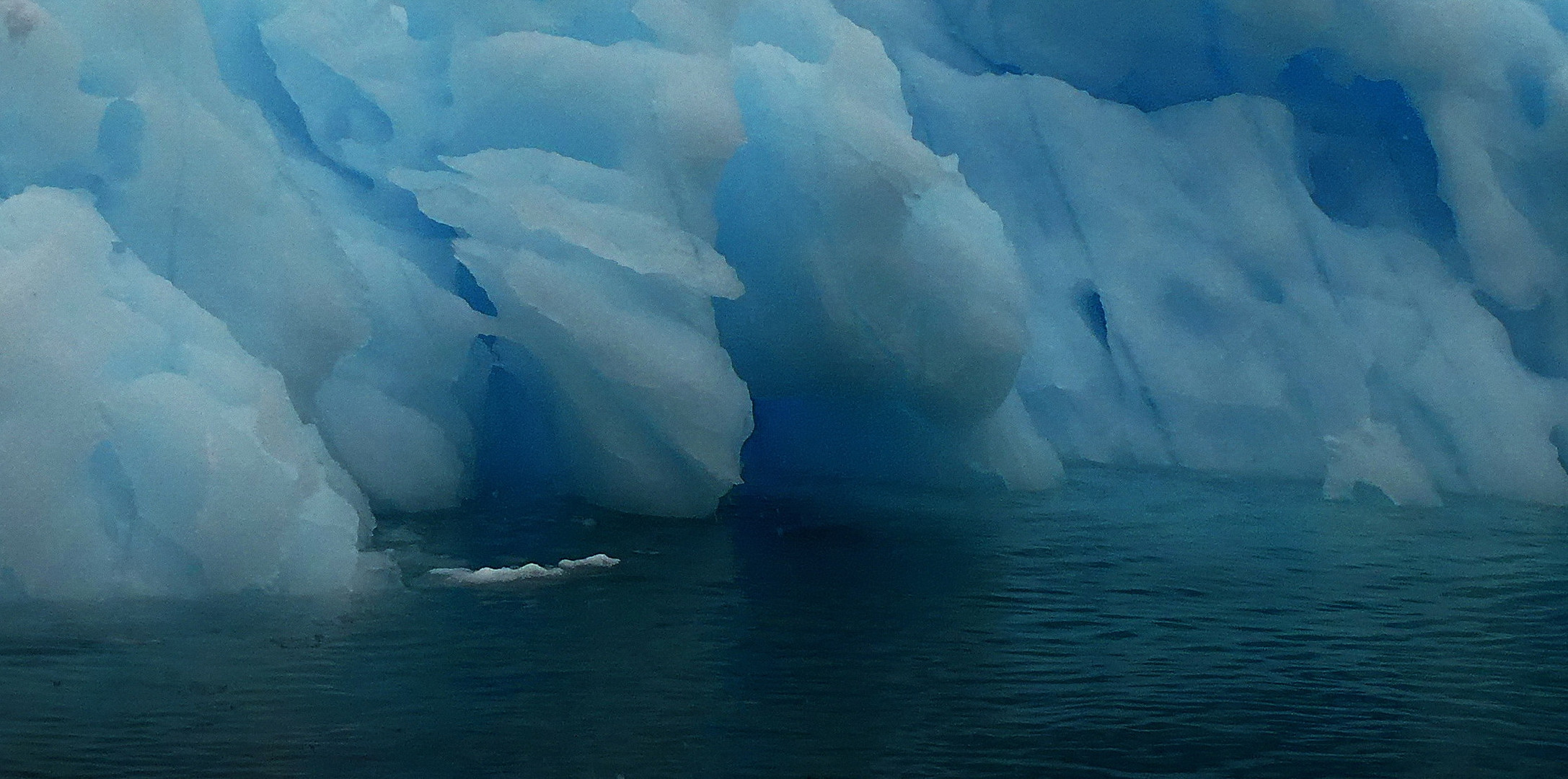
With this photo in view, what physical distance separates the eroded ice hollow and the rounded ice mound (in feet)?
0.06

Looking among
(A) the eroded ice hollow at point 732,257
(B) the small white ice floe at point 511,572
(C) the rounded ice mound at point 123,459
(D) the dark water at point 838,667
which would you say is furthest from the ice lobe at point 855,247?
(C) the rounded ice mound at point 123,459

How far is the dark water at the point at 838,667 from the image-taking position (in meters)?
5.88

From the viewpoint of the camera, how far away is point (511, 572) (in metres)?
9.27

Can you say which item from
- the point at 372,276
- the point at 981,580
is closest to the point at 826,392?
the point at 372,276

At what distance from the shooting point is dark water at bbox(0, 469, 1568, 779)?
588 cm

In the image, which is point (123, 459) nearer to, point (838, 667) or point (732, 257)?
point (838, 667)

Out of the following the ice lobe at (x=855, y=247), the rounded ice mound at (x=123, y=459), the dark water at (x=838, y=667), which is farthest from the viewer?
the ice lobe at (x=855, y=247)

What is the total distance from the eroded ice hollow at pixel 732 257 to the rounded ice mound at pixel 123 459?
2 centimetres

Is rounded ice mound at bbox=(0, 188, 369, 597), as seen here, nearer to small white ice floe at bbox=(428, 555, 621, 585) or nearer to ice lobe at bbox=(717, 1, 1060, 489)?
small white ice floe at bbox=(428, 555, 621, 585)

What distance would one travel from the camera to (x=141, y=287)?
9430 mm

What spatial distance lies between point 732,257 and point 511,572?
463 centimetres

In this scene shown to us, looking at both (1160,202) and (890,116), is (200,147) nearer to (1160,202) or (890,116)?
(890,116)

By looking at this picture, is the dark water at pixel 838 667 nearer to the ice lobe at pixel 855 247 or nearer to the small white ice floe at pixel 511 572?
the small white ice floe at pixel 511 572

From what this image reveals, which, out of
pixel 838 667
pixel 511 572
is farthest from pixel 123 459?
pixel 838 667
